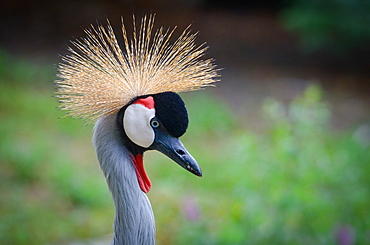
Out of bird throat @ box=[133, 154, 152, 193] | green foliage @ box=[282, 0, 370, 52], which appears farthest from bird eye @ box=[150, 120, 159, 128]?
green foliage @ box=[282, 0, 370, 52]

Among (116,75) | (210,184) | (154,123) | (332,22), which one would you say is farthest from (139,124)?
(332,22)

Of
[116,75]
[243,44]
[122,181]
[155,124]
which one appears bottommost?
[122,181]

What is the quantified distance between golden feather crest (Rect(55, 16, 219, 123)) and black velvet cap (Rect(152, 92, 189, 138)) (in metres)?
0.05

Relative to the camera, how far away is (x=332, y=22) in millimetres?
4195

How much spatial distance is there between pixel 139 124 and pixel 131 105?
0.05 m

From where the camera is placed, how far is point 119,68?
3.76ft

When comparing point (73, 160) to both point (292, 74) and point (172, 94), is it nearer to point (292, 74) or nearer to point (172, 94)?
point (172, 94)

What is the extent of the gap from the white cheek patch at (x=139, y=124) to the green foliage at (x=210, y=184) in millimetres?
787

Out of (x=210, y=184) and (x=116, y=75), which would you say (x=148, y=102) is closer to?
(x=116, y=75)

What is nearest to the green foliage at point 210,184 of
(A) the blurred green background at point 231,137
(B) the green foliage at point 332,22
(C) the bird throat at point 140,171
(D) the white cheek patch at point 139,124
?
(A) the blurred green background at point 231,137

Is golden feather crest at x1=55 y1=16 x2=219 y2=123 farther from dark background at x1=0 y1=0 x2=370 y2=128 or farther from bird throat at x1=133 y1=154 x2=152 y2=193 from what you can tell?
dark background at x1=0 y1=0 x2=370 y2=128

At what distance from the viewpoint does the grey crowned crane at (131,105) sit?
1112mm

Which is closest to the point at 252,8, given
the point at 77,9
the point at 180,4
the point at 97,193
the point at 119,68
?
the point at 180,4

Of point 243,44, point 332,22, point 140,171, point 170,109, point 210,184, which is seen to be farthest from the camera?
point 243,44
